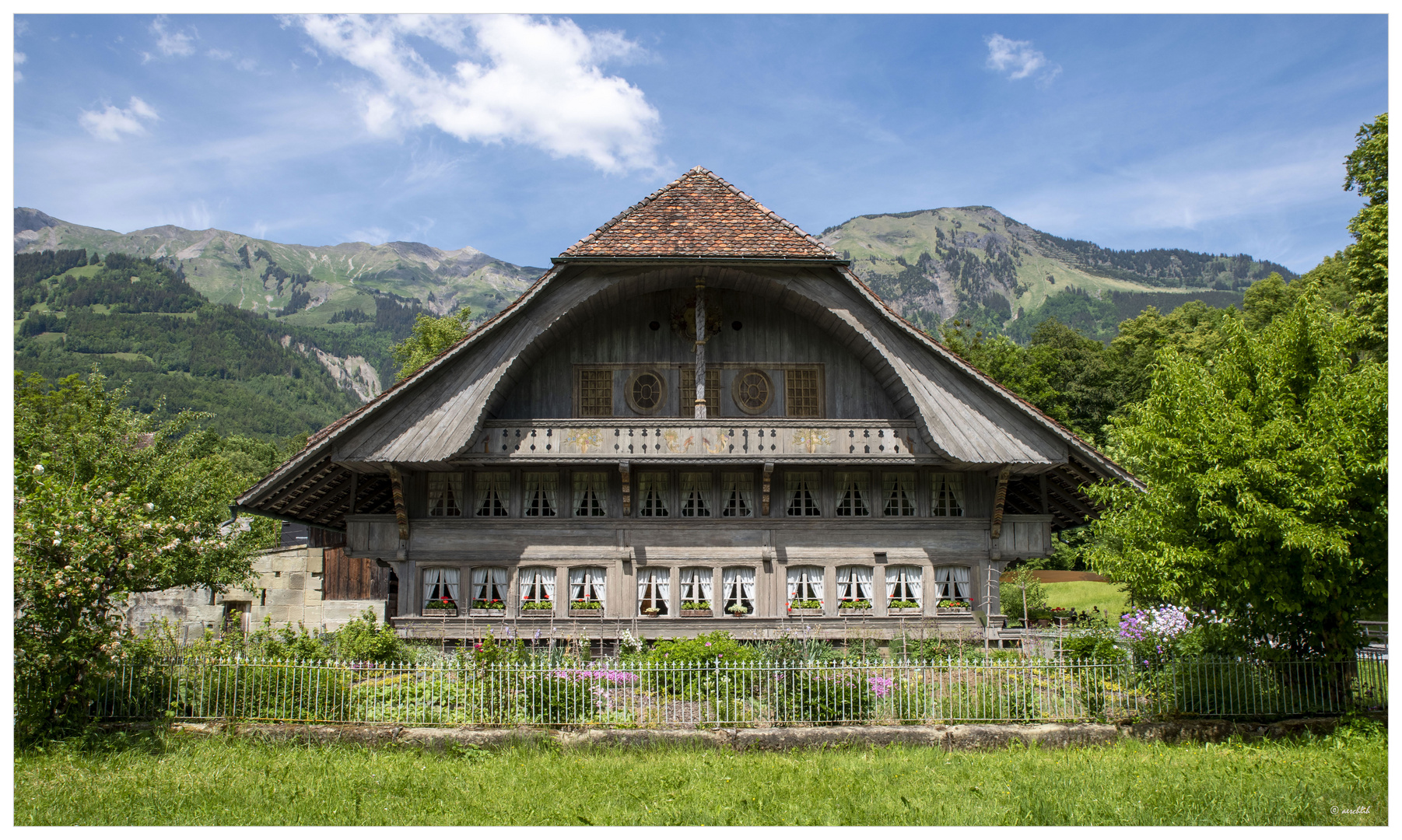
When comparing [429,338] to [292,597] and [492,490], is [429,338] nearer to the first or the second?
Result: [292,597]

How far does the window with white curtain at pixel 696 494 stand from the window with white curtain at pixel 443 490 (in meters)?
5.55

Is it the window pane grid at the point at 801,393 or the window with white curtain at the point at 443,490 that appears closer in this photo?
the window with white curtain at the point at 443,490

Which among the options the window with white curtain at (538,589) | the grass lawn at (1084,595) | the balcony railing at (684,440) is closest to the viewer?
the balcony railing at (684,440)

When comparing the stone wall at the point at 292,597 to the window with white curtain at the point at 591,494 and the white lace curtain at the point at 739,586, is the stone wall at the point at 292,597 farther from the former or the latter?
the white lace curtain at the point at 739,586

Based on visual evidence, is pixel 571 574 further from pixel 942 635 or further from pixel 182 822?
pixel 182 822

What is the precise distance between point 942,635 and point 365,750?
13.3m

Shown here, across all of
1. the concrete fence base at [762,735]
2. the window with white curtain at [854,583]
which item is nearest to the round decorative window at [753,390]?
the window with white curtain at [854,583]

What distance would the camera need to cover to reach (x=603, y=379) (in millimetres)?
22750

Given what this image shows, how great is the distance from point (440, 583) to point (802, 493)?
363 inches

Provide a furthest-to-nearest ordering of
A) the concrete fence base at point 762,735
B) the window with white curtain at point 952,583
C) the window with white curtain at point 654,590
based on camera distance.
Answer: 1. the window with white curtain at point 952,583
2. the window with white curtain at point 654,590
3. the concrete fence base at point 762,735

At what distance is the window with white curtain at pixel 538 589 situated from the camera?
69.6ft

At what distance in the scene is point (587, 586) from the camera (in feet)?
70.1

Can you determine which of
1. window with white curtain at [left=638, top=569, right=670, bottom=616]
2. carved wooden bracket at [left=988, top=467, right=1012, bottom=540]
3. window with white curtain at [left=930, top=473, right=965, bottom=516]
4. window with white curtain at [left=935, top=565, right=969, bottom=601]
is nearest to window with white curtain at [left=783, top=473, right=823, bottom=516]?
window with white curtain at [left=930, top=473, right=965, bottom=516]

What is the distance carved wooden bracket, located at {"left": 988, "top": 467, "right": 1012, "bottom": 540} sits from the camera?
2052 centimetres
